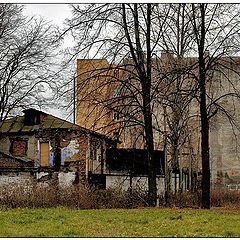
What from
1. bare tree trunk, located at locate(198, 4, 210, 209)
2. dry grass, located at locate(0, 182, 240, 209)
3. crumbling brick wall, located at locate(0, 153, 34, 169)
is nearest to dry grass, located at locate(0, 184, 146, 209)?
dry grass, located at locate(0, 182, 240, 209)

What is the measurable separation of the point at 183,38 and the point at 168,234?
23.8 meters

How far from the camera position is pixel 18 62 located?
1460 inches

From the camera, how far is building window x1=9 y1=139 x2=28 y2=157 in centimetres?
3891

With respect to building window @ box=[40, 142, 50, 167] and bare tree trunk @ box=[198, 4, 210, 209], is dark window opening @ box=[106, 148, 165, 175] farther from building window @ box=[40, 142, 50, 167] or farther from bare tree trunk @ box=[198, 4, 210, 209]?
bare tree trunk @ box=[198, 4, 210, 209]

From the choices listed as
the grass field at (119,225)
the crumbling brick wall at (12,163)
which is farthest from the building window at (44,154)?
the grass field at (119,225)

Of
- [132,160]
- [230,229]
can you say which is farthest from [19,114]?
[230,229]

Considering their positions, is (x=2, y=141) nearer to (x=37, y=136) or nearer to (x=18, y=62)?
(x=37, y=136)

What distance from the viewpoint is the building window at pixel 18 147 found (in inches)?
1532

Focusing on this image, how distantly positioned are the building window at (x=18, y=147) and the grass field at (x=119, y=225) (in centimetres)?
1859

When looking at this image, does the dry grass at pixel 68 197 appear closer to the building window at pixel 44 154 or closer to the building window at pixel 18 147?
the building window at pixel 44 154

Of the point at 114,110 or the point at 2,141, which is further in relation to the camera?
the point at 2,141

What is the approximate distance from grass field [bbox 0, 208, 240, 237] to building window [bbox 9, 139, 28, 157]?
1859 centimetres

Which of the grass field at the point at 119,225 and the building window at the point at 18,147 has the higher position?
the building window at the point at 18,147

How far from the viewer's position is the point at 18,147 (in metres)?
39.2
